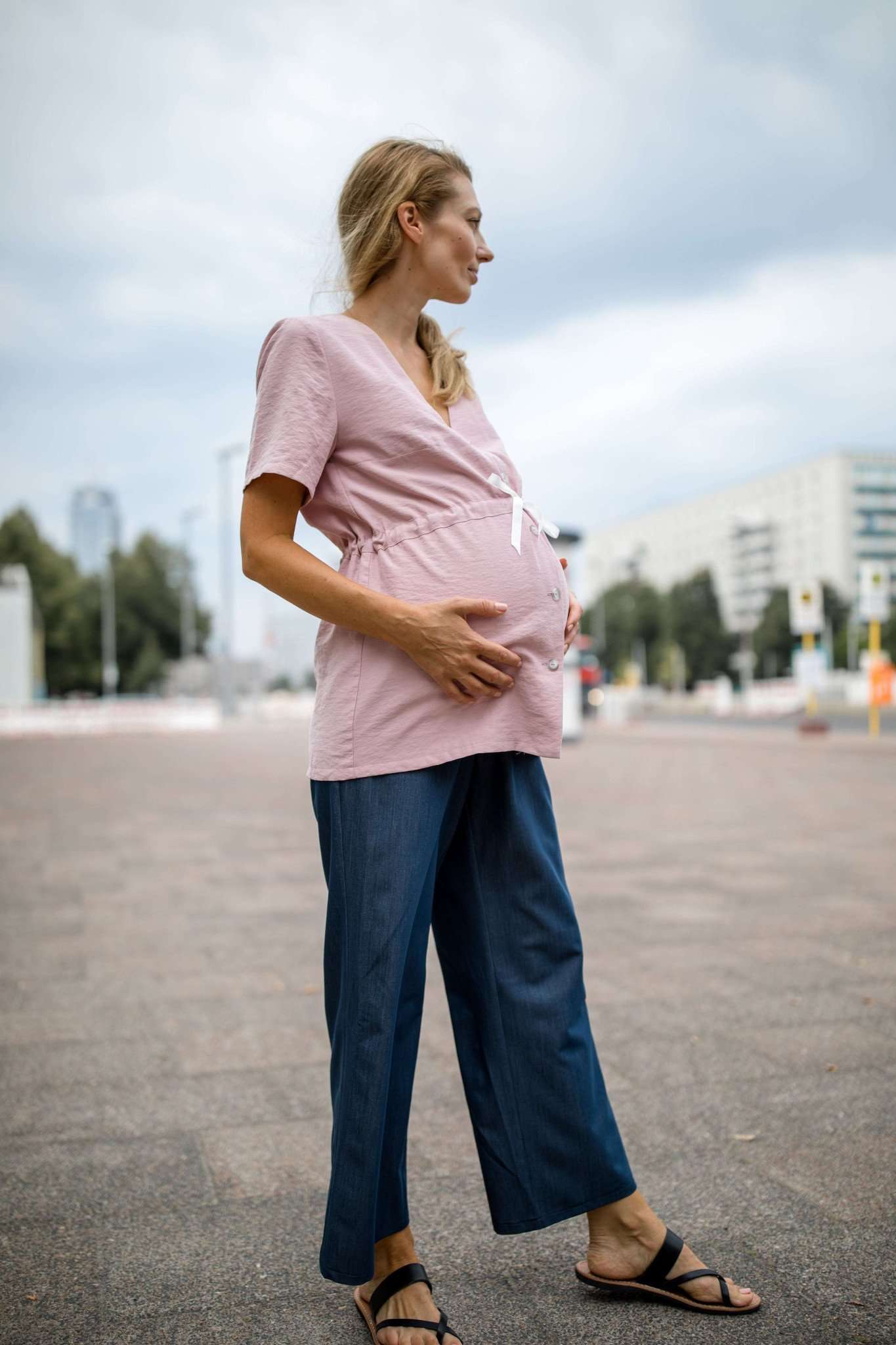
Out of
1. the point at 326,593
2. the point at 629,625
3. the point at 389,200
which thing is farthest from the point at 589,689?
the point at 629,625

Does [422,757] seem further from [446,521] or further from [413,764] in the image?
[446,521]

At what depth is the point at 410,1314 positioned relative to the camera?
1.93 metres

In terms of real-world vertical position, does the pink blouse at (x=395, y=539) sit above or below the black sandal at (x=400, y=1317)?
above

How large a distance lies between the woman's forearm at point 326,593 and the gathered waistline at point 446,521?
0.08 m

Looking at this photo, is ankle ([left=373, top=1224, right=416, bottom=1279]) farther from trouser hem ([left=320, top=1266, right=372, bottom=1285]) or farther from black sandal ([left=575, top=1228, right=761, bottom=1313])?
black sandal ([left=575, top=1228, right=761, bottom=1313])

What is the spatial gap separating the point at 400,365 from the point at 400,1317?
1.54 meters

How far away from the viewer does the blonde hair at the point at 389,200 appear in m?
2.02

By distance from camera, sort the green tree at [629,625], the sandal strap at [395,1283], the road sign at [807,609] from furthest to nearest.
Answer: the green tree at [629,625] → the road sign at [807,609] → the sandal strap at [395,1283]

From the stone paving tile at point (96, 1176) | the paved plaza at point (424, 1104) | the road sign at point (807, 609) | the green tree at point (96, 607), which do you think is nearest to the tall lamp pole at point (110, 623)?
the green tree at point (96, 607)

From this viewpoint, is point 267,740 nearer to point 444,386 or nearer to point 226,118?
point 226,118

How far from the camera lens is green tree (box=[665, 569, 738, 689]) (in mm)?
106500

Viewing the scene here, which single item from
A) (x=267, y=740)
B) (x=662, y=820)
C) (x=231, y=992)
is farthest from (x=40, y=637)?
(x=231, y=992)

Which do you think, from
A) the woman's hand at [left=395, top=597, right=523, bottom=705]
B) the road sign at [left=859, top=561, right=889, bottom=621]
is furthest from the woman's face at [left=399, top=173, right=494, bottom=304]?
the road sign at [left=859, top=561, right=889, bottom=621]

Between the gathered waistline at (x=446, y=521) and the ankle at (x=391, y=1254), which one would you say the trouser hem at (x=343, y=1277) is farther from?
the gathered waistline at (x=446, y=521)
